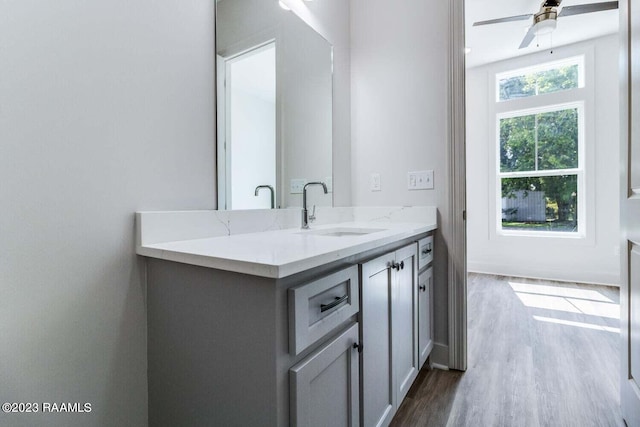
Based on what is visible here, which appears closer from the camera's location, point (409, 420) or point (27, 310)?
point (27, 310)

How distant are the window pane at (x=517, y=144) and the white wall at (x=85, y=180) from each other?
14.2 ft

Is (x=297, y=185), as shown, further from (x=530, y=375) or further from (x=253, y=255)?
(x=530, y=375)

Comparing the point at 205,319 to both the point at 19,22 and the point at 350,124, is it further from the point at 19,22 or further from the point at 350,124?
the point at 350,124

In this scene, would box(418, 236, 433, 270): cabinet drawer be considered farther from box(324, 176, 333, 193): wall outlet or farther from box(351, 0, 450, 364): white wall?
box(324, 176, 333, 193): wall outlet

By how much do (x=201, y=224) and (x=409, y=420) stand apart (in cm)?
123

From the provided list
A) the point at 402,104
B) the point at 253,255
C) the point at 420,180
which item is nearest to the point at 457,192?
the point at 420,180

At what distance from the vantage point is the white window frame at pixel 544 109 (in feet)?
12.3

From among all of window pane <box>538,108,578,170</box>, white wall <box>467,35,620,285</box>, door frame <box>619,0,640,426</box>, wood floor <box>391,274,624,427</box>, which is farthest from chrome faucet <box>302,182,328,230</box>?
window pane <box>538,108,578,170</box>

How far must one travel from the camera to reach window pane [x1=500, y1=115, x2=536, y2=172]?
4164mm

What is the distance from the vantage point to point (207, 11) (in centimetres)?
125

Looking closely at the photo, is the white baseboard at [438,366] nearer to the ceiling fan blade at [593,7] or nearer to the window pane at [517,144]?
the ceiling fan blade at [593,7]

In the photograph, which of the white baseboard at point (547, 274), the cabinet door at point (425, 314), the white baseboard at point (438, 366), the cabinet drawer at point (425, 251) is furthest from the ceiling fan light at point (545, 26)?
the white baseboard at point (547, 274)

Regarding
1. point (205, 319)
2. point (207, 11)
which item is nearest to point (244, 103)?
point (207, 11)

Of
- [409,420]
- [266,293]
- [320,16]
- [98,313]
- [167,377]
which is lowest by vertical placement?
[409,420]
